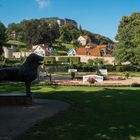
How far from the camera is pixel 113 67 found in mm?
66938

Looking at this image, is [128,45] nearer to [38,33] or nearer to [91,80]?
[91,80]

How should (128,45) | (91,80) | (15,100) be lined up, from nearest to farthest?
(15,100) → (91,80) → (128,45)

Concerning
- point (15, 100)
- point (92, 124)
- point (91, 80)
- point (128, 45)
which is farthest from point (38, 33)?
point (92, 124)

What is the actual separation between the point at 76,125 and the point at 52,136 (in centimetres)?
155

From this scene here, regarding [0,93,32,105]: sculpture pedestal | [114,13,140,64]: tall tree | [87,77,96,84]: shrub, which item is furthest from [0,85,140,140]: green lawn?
[114,13,140,64]: tall tree

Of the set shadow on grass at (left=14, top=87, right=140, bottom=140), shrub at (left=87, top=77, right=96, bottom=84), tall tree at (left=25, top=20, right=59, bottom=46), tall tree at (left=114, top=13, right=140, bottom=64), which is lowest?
shadow on grass at (left=14, top=87, right=140, bottom=140)

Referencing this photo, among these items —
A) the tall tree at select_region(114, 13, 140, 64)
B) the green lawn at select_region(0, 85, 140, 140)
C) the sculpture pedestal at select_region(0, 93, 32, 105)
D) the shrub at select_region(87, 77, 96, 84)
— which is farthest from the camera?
the tall tree at select_region(114, 13, 140, 64)

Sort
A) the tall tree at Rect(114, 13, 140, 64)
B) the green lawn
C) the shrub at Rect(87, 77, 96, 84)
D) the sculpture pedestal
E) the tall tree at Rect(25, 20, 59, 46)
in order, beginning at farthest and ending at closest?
the tall tree at Rect(25, 20, 59, 46) → the tall tree at Rect(114, 13, 140, 64) → the shrub at Rect(87, 77, 96, 84) → the sculpture pedestal → the green lawn

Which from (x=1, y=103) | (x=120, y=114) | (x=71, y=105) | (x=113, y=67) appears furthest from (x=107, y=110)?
(x=113, y=67)

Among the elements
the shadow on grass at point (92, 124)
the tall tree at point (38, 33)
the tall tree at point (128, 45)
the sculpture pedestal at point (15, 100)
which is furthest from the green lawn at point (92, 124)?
the tall tree at point (38, 33)

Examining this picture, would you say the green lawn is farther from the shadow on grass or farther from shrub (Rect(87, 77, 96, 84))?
shrub (Rect(87, 77, 96, 84))

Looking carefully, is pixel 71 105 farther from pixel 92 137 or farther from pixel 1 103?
pixel 92 137

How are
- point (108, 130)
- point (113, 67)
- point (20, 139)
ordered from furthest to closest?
point (113, 67) → point (108, 130) → point (20, 139)

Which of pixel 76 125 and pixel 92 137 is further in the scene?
pixel 76 125
